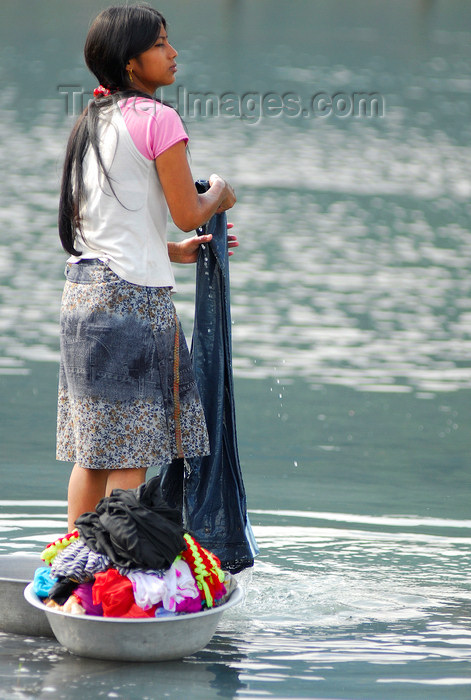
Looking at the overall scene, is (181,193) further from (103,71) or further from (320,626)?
(320,626)

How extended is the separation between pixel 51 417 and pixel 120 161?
2640 millimetres

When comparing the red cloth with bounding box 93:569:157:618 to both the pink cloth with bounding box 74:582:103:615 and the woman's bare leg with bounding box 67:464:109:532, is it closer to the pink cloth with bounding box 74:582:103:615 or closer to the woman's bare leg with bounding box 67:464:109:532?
the pink cloth with bounding box 74:582:103:615

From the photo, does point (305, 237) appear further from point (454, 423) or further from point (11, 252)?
point (454, 423)

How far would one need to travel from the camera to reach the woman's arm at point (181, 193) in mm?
3000

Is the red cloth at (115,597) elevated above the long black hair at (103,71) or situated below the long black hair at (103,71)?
below

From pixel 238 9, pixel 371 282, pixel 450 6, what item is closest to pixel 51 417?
pixel 371 282

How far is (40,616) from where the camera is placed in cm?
309

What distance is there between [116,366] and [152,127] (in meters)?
0.58

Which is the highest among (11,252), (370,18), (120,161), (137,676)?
(370,18)

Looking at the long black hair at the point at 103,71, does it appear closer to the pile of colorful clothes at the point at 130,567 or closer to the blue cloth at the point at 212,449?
the blue cloth at the point at 212,449

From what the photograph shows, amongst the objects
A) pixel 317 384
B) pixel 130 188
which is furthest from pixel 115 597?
pixel 317 384

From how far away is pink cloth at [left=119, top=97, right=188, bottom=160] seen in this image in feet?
9.78

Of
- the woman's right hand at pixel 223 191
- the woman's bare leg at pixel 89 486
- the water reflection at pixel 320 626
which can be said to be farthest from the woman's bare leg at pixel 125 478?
the woman's right hand at pixel 223 191

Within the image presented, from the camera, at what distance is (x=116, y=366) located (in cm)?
303
